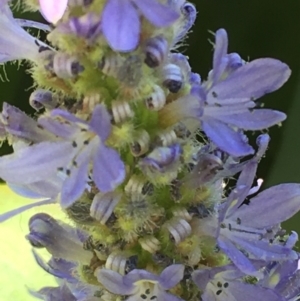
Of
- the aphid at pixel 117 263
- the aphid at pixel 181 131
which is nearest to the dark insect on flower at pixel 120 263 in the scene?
the aphid at pixel 117 263

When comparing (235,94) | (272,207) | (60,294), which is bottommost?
(60,294)

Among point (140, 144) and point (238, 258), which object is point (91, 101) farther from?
point (238, 258)

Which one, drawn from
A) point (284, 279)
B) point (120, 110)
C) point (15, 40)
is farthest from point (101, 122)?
point (284, 279)

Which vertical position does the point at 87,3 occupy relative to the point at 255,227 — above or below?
above

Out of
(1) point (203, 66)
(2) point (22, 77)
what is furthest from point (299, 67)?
(2) point (22, 77)

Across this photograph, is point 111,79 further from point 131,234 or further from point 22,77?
point 22,77

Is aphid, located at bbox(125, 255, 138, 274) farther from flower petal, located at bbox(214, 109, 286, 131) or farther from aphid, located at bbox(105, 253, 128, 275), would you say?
flower petal, located at bbox(214, 109, 286, 131)
